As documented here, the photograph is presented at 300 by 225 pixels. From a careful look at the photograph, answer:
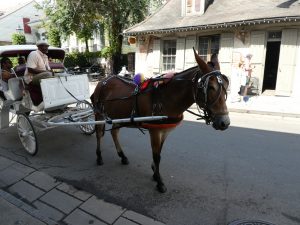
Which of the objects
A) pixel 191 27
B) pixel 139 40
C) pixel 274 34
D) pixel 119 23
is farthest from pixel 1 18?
pixel 274 34

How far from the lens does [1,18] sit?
120 feet

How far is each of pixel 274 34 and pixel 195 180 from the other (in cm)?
1087

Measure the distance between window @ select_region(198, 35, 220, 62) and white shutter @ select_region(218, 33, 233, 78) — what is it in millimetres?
504

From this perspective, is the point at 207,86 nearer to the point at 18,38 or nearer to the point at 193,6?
the point at 193,6

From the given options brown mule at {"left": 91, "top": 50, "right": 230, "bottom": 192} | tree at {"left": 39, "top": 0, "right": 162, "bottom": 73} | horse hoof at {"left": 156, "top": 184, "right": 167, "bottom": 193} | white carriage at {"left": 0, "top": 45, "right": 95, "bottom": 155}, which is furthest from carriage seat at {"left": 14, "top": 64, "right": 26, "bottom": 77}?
tree at {"left": 39, "top": 0, "right": 162, "bottom": 73}

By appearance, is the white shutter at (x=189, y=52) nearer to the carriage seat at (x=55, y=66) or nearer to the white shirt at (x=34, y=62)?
the carriage seat at (x=55, y=66)

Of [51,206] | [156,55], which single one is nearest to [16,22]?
[156,55]

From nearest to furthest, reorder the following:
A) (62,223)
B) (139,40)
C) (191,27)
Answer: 1. (62,223)
2. (191,27)
3. (139,40)

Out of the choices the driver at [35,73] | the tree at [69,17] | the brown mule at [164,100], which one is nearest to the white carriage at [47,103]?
the driver at [35,73]

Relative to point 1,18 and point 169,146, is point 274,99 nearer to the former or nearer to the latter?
point 169,146

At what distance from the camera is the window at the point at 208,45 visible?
1410cm

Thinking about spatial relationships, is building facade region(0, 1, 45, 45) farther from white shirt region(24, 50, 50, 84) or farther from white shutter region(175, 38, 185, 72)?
white shirt region(24, 50, 50, 84)

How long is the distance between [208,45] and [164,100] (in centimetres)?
1168

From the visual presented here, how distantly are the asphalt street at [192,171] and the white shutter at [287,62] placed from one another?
5.94 meters
